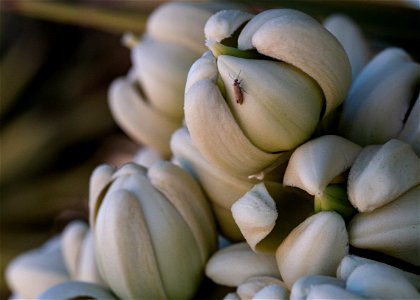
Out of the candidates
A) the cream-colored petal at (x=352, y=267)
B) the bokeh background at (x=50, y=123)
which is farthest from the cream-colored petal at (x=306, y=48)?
the bokeh background at (x=50, y=123)

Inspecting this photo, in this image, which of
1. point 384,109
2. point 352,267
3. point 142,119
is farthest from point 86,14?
point 352,267

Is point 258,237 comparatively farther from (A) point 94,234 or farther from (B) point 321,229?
(A) point 94,234

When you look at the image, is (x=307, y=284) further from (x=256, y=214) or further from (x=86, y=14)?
(x=86, y=14)

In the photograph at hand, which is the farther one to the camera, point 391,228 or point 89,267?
point 89,267

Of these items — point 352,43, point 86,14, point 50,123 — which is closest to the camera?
point 352,43

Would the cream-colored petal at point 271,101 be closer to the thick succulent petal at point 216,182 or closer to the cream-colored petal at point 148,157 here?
the thick succulent petal at point 216,182

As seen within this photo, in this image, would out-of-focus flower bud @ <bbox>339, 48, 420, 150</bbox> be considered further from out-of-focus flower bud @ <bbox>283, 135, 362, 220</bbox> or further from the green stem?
the green stem

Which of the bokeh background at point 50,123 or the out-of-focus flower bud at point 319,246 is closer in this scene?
the out-of-focus flower bud at point 319,246

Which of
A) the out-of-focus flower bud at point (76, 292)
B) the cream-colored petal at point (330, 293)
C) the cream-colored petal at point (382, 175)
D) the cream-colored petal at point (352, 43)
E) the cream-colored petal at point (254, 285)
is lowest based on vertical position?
the out-of-focus flower bud at point (76, 292)
